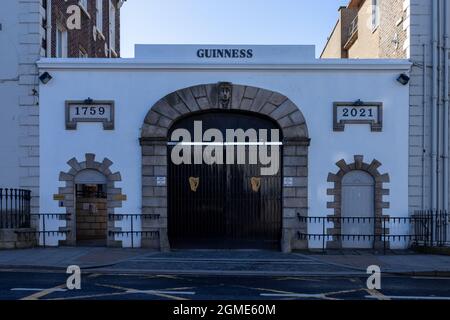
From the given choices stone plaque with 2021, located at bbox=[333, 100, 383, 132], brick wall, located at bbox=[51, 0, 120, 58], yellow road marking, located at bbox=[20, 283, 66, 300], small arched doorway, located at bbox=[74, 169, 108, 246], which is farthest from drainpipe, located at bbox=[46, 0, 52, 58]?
yellow road marking, located at bbox=[20, 283, 66, 300]

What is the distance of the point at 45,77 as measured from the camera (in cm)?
1509

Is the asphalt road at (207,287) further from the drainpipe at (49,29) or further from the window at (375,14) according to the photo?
the window at (375,14)

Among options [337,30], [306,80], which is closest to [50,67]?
[306,80]

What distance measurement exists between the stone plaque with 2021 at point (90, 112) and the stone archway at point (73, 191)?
103 cm

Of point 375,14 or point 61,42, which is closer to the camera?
point 61,42

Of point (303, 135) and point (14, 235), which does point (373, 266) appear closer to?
point (303, 135)

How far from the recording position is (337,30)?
29781 mm

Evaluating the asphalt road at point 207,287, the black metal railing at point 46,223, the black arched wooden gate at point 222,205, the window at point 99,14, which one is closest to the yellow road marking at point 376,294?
the asphalt road at point 207,287

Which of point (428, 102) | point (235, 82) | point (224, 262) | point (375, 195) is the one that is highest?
point (235, 82)

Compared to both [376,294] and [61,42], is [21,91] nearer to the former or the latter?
[61,42]

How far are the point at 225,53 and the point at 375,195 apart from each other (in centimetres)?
617

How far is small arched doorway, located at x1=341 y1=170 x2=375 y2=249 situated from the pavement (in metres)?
0.74

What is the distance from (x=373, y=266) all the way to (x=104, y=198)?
1086 cm

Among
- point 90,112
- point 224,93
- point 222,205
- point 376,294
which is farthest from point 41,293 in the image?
point 224,93
